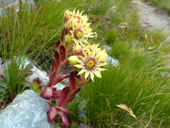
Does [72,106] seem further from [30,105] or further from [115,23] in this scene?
[115,23]

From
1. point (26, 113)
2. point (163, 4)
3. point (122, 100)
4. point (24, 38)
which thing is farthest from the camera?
point (163, 4)

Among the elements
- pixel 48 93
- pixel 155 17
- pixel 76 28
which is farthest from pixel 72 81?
pixel 155 17

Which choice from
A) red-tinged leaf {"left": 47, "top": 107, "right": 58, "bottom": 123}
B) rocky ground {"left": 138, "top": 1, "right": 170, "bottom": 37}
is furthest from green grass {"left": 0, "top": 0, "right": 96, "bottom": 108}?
rocky ground {"left": 138, "top": 1, "right": 170, "bottom": 37}

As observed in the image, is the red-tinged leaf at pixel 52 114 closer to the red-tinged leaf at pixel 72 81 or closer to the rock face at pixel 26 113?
the rock face at pixel 26 113

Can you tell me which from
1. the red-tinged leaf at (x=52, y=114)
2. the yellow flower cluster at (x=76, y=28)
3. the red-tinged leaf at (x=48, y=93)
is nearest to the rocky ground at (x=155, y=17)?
the yellow flower cluster at (x=76, y=28)

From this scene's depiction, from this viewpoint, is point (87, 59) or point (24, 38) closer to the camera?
point (87, 59)

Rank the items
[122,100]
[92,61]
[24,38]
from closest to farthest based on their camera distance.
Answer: [92,61], [122,100], [24,38]

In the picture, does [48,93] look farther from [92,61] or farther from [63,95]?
[92,61]

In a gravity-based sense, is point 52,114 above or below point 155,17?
above
